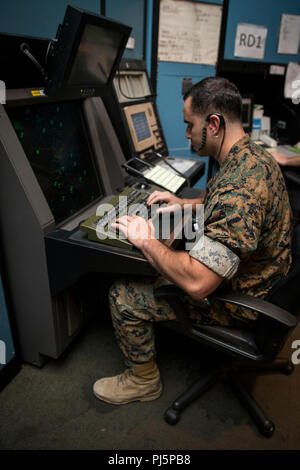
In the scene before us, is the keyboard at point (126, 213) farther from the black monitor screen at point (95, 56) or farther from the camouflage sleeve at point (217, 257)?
the black monitor screen at point (95, 56)

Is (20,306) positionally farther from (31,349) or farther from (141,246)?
(141,246)

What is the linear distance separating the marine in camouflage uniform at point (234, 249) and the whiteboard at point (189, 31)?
153 cm

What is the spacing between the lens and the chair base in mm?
1236

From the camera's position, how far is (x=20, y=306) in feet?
4.37

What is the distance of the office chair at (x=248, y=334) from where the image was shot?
3.12 feet

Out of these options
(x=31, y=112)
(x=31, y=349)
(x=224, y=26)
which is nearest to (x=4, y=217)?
(x=31, y=112)

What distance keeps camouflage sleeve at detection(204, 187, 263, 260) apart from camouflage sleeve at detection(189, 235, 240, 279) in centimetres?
1

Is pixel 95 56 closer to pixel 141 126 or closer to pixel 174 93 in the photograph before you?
pixel 141 126

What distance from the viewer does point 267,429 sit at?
122 centimetres

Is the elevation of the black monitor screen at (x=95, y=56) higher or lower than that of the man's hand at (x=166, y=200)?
higher

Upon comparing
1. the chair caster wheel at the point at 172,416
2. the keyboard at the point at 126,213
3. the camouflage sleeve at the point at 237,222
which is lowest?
the chair caster wheel at the point at 172,416

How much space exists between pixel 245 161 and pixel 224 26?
183 centimetres

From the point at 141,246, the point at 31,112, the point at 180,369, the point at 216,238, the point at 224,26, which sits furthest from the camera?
the point at 224,26

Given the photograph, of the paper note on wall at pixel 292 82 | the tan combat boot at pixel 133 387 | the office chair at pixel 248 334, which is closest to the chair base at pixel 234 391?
the office chair at pixel 248 334
